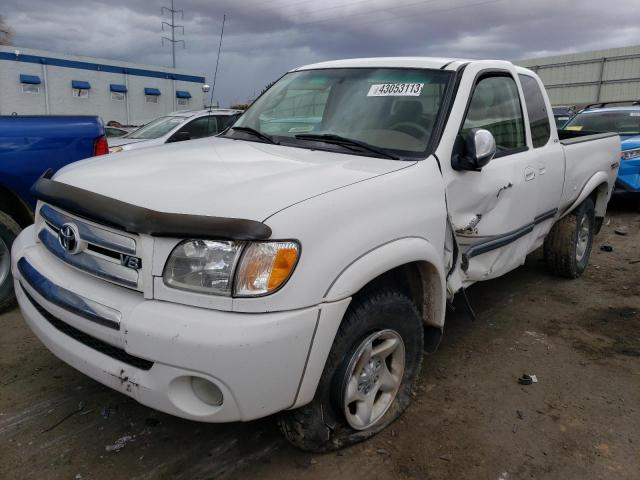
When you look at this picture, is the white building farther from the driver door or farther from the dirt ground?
the driver door

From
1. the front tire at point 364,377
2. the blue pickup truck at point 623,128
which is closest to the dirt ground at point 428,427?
the front tire at point 364,377

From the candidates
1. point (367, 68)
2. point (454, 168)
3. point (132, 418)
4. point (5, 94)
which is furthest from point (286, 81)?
point (5, 94)

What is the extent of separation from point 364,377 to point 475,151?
1.29 meters

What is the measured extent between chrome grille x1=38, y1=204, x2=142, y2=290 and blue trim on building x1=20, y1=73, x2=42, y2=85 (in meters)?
28.4

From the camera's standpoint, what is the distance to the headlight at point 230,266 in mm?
1960

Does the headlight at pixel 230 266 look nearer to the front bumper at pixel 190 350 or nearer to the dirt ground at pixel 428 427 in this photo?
the front bumper at pixel 190 350

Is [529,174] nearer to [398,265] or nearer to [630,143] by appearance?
[398,265]

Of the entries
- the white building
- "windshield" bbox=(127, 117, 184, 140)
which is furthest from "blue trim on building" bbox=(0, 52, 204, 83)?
"windshield" bbox=(127, 117, 184, 140)

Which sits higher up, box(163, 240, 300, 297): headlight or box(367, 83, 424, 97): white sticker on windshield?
box(367, 83, 424, 97): white sticker on windshield

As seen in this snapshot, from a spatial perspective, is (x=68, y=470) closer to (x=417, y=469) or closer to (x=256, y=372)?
(x=256, y=372)

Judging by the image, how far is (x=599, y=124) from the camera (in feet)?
30.3

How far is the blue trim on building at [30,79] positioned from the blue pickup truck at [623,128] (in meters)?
25.9

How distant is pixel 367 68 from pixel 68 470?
2757 millimetres

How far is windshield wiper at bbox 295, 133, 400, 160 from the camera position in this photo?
2821 millimetres
